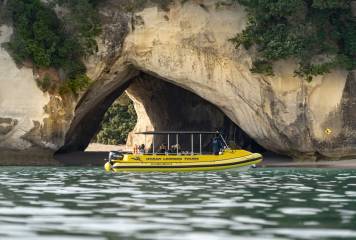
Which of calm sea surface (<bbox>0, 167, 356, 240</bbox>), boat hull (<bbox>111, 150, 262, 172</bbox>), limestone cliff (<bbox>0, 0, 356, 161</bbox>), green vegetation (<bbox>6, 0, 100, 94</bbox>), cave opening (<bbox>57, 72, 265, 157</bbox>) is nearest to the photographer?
calm sea surface (<bbox>0, 167, 356, 240</bbox>)

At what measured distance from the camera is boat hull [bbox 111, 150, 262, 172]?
90.0 ft

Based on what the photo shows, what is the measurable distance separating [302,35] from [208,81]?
4963mm

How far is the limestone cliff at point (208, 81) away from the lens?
111 ft

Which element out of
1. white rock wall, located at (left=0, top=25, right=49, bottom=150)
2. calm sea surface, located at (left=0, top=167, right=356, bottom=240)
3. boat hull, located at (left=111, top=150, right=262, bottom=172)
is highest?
white rock wall, located at (left=0, top=25, right=49, bottom=150)

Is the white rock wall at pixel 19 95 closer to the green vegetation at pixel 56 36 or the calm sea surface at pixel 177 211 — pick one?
the green vegetation at pixel 56 36

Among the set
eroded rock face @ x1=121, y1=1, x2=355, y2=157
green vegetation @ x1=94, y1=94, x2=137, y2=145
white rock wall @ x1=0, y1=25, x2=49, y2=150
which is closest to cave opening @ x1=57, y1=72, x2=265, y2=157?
eroded rock face @ x1=121, y1=1, x2=355, y2=157

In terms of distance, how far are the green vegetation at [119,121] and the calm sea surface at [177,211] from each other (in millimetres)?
38866

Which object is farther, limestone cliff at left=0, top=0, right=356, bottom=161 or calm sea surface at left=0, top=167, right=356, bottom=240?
limestone cliff at left=0, top=0, right=356, bottom=161

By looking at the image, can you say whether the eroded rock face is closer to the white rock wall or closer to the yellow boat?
the white rock wall

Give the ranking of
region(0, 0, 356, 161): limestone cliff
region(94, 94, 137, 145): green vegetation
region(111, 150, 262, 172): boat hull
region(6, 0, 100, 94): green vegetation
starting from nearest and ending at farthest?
region(111, 150, 262, 172): boat hull
region(6, 0, 100, 94): green vegetation
region(0, 0, 356, 161): limestone cliff
region(94, 94, 137, 145): green vegetation

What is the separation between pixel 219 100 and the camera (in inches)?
1384

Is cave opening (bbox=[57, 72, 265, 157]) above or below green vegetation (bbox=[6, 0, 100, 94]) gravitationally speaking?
below

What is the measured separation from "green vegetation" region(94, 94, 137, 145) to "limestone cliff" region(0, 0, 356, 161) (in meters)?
23.7

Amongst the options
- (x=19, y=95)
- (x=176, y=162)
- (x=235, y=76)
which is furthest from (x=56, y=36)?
(x=176, y=162)
